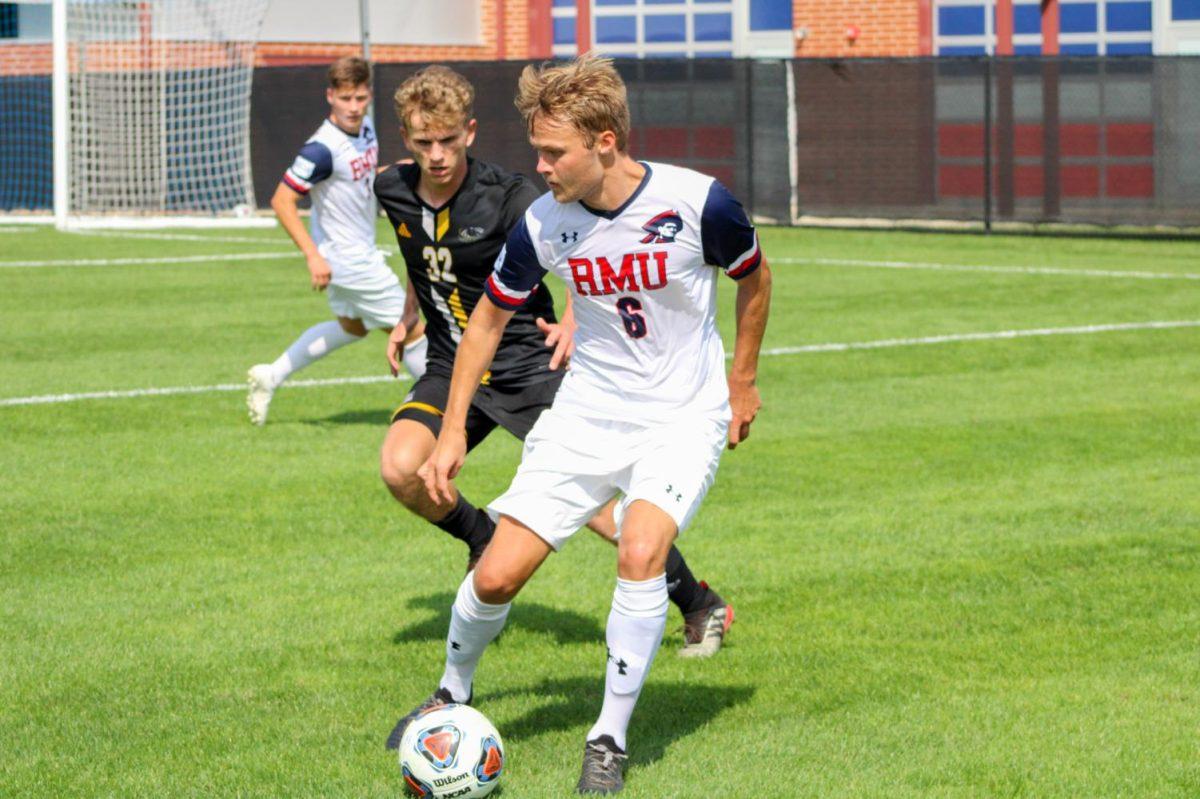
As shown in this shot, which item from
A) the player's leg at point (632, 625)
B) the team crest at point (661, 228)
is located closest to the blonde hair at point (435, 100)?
the team crest at point (661, 228)

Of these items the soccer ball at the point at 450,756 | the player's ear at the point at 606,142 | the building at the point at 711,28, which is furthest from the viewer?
the building at the point at 711,28

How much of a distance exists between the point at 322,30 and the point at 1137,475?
26.9 m

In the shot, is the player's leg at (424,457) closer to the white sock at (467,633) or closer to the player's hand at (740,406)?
the white sock at (467,633)

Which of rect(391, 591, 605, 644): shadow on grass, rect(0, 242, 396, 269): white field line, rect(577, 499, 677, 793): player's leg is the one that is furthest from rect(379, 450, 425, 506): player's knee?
rect(0, 242, 396, 269): white field line

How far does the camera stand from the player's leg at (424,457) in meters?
6.46

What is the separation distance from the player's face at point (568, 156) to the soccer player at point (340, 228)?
19.8 feet

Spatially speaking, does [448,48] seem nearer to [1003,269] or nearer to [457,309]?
[1003,269]

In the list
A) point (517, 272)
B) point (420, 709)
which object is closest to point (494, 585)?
point (420, 709)

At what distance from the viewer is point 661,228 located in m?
5.29

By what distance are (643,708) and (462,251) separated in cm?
205

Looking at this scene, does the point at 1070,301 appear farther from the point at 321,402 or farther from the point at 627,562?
the point at 627,562

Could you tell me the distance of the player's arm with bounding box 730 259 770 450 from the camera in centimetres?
555

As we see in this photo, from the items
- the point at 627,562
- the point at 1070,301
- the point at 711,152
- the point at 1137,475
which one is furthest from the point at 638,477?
the point at 711,152

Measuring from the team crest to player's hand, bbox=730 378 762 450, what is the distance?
56 centimetres
